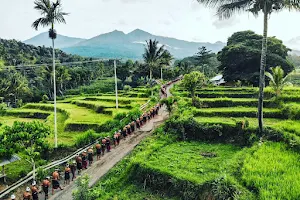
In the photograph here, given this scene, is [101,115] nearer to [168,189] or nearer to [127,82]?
[168,189]

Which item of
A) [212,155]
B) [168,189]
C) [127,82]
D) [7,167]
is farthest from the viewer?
[127,82]

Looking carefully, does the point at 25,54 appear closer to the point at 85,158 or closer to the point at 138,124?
the point at 138,124

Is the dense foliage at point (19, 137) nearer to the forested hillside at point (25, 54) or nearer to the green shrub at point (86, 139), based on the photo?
the green shrub at point (86, 139)

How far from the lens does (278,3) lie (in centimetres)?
1304

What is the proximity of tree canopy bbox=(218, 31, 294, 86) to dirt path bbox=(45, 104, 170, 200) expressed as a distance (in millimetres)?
17825

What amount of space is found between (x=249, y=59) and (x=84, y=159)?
24898mm

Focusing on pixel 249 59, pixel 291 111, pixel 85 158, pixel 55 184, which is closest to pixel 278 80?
pixel 291 111

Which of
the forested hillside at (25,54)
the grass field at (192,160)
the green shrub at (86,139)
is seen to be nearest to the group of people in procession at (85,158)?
the green shrub at (86,139)

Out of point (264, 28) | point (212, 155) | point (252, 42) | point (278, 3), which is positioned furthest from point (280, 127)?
point (252, 42)

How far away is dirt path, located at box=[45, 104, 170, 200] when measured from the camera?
465 inches

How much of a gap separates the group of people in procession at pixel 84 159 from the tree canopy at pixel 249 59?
52.7ft

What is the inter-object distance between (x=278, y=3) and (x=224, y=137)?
700 centimetres

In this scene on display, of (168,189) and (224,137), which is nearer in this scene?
(168,189)

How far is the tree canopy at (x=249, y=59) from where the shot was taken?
31.5 m
